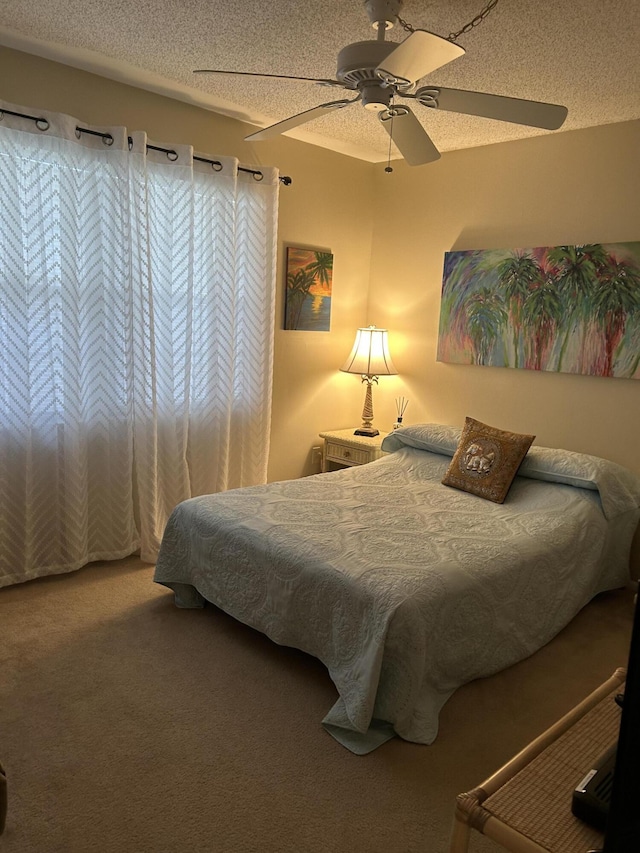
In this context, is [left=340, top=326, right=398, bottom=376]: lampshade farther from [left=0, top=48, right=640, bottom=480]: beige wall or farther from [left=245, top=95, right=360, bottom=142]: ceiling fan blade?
[left=245, top=95, right=360, bottom=142]: ceiling fan blade

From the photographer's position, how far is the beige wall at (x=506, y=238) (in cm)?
345

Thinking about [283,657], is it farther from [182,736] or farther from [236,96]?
[236,96]

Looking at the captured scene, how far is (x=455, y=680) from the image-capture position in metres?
2.32

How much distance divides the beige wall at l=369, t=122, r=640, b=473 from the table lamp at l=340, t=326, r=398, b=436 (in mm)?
220

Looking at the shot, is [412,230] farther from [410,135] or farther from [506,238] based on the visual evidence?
[410,135]

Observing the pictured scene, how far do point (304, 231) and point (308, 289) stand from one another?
1.25 feet

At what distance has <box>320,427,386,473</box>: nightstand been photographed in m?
4.17

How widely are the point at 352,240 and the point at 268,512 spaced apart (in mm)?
2455

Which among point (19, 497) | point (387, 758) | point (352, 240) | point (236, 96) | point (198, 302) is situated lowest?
point (387, 758)

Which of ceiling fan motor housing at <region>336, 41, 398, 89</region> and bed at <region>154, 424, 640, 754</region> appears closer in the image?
ceiling fan motor housing at <region>336, 41, 398, 89</region>

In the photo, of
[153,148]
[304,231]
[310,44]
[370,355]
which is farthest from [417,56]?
[370,355]

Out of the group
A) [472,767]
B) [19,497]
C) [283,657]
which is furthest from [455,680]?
[19,497]

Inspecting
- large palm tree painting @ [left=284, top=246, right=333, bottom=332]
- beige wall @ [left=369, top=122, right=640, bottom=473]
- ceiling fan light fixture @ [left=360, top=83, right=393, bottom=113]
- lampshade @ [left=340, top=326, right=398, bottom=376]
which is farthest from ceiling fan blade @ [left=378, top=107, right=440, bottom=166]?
lampshade @ [left=340, top=326, right=398, bottom=376]

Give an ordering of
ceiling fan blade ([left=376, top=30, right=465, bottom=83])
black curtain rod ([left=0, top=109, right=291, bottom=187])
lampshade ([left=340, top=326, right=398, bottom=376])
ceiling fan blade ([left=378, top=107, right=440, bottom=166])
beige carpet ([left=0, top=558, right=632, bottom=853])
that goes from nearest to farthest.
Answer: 1. ceiling fan blade ([left=376, top=30, right=465, bottom=83])
2. beige carpet ([left=0, top=558, right=632, bottom=853])
3. ceiling fan blade ([left=378, top=107, right=440, bottom=166])
4. black curtain rod ([left=0, top=109, right=291, bottom=187])
5. lampshade ([left=340, top=326, right=398, bottom=376])
